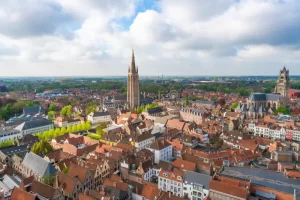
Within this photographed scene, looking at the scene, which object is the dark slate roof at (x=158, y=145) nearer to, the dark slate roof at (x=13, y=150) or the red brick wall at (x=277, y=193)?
the red brick wall at (x=277, y=193)

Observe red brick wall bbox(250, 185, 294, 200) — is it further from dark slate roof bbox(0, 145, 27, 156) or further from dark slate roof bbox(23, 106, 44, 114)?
dark slate roof bbox(23, 106, 44, 114)

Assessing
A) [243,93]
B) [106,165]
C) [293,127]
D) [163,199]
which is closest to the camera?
[163,199]

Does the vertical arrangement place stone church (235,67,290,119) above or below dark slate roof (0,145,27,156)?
above

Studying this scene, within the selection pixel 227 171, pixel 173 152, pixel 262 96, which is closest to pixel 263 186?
pixel 227 171

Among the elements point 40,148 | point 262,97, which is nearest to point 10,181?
point 40,148

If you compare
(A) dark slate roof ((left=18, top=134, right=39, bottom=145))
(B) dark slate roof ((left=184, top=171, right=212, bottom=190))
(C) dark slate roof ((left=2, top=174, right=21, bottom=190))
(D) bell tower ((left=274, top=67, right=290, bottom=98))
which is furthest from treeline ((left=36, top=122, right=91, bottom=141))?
(D) bell tower ((left=274, top=67, right=290, bottom=98))

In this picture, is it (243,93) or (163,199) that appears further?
(243,93)

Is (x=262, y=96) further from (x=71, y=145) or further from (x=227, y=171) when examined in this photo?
(x=71, y=145)
